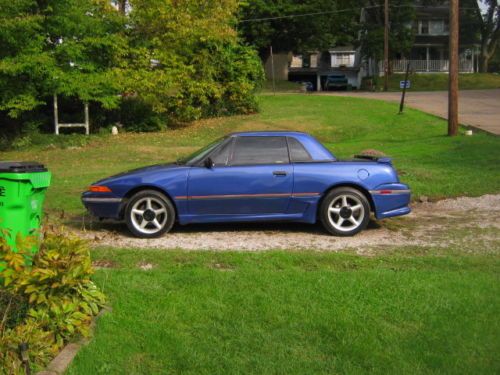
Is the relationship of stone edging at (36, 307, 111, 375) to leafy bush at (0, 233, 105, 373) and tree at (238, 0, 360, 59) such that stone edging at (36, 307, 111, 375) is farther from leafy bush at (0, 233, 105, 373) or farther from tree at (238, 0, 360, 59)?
tree at (238, 0, 360, 59)

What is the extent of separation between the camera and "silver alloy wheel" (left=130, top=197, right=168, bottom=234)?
295 inches

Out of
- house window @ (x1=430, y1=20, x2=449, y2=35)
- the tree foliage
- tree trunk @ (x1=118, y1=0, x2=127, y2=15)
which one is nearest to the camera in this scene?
the tree foliage

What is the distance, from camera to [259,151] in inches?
307

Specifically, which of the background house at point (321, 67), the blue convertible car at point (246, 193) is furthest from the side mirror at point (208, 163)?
the background house at point (321, 67)

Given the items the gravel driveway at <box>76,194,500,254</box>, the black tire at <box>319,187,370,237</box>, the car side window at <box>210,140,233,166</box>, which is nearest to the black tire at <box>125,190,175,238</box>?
the gravel driveway at <box>76,194,500,254</box>

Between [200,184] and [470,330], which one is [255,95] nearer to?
[200,184]

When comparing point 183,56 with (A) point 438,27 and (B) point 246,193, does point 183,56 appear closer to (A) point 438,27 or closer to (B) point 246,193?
(B) point 246,193

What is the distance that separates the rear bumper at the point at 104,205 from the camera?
7562mm

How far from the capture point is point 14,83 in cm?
2086

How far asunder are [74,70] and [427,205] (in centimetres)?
1496

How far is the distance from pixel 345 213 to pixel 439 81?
4703 cm

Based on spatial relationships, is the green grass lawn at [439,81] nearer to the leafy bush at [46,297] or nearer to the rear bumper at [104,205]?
the rear bumper at [104,205]

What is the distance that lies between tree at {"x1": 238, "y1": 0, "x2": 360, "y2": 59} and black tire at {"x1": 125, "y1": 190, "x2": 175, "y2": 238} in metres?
44.7

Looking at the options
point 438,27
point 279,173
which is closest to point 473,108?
point 279,173
